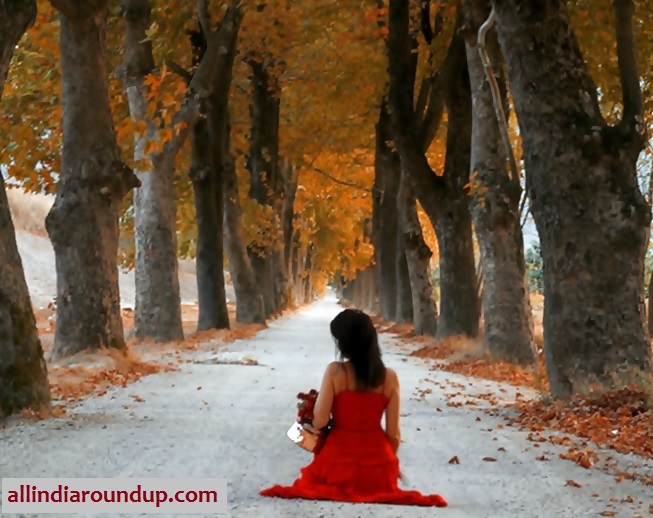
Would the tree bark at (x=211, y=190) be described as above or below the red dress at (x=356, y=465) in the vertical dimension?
above

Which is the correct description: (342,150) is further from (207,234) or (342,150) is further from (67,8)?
(67,8)

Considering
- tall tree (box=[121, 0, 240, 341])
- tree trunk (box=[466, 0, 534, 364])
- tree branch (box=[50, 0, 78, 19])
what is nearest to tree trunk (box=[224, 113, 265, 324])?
tall tree (box=[121, 0, 240, 341])

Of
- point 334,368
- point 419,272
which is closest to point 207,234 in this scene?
point 419,272

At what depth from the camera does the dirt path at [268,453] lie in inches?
240

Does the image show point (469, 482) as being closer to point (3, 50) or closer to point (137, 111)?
point (3, 50)

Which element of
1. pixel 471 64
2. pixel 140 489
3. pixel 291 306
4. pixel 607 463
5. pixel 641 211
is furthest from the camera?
pixel 291 306

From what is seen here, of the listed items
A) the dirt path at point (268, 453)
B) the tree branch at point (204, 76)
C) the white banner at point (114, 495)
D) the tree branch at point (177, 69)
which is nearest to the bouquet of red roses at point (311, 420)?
the dirt path at point (268, 453)

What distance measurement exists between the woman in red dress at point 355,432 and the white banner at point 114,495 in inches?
17.7

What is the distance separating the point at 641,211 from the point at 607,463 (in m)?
3.32

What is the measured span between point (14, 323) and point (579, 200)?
5501 mm

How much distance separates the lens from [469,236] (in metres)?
19.8

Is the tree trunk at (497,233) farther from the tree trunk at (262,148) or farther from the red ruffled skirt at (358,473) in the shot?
the tree trunk at (262,148)

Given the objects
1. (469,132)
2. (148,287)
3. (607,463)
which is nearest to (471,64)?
(469,132)

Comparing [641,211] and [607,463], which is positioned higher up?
[641,211]
